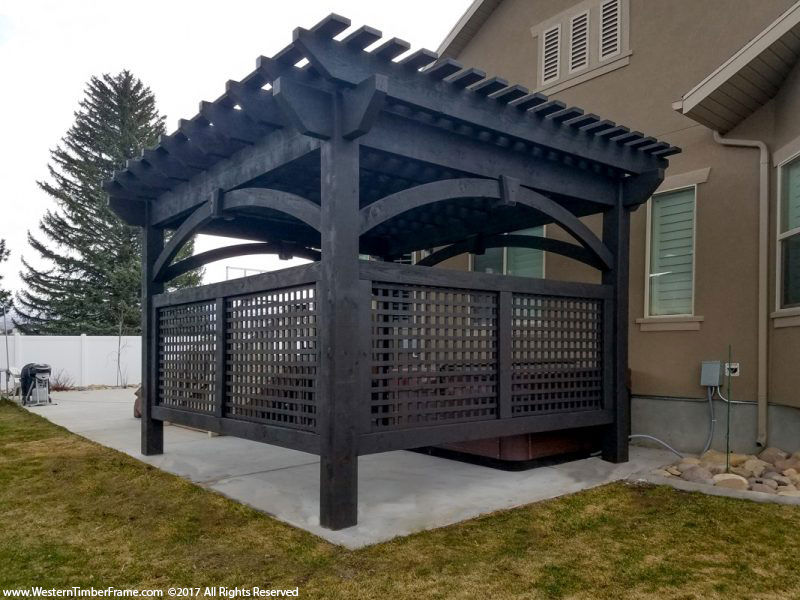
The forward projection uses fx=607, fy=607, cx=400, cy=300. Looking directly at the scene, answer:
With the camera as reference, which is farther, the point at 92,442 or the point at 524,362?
the point at 92,442

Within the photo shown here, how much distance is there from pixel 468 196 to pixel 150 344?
3.70m

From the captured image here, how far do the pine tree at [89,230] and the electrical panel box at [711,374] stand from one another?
2187cm

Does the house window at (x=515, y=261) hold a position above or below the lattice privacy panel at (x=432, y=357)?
above

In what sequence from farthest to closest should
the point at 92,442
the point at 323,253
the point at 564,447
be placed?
the point at 92,442
the point at 564,447
the point at 323,253

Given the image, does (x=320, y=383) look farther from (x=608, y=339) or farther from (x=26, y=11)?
(x=26, y=11)

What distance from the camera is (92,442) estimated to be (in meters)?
7.05

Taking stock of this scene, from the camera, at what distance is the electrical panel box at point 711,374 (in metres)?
5.95

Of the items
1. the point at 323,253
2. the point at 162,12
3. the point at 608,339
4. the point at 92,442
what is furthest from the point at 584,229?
the point at 162,12

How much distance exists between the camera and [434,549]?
11.2 ft

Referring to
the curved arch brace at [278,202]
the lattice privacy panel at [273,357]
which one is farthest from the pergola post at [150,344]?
the curved arch brace at [278,202]

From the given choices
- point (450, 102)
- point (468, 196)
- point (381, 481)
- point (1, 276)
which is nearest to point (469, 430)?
point (381, 481)

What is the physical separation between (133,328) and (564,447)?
839 inches

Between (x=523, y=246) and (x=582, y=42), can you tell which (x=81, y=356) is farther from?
(x=582, y=42)

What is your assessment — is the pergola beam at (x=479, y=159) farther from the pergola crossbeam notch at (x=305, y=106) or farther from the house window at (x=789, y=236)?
the house window at (x=789, y=236)
